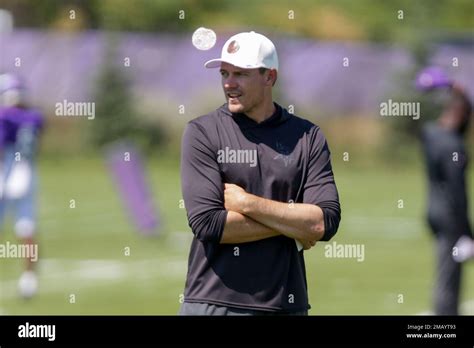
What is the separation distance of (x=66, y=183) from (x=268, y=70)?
82.9 feet

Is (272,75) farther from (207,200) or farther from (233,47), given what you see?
(207,200)

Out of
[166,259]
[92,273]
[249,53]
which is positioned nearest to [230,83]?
[249,53]

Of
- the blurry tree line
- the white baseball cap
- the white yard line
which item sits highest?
the blurry tree line

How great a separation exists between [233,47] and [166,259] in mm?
12768

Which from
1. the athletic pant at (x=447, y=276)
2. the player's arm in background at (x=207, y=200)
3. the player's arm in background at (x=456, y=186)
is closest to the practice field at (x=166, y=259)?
the athletic pant at (x=447, y=276)

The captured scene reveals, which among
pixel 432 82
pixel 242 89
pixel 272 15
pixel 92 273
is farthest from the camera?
pixel 272 15

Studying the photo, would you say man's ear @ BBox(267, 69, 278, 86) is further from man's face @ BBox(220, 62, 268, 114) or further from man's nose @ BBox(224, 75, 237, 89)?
man's nose @ BBox(224, 75, 237, 89)

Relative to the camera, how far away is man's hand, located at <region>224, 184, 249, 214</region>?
6559 mm

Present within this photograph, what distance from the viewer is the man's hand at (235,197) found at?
258 inches

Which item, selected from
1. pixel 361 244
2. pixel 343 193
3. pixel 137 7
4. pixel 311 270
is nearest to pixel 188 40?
pixel 137 7

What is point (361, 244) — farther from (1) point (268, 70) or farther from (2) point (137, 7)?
(2) point (137, 7)

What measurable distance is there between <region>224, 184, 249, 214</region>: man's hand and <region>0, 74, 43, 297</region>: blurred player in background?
8905 mm

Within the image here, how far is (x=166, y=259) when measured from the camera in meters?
19.3

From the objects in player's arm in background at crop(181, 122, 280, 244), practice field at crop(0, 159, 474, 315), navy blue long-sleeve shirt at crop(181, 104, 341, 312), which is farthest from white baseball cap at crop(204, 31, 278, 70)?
practice field at crop(0, 159, 474, 315)
